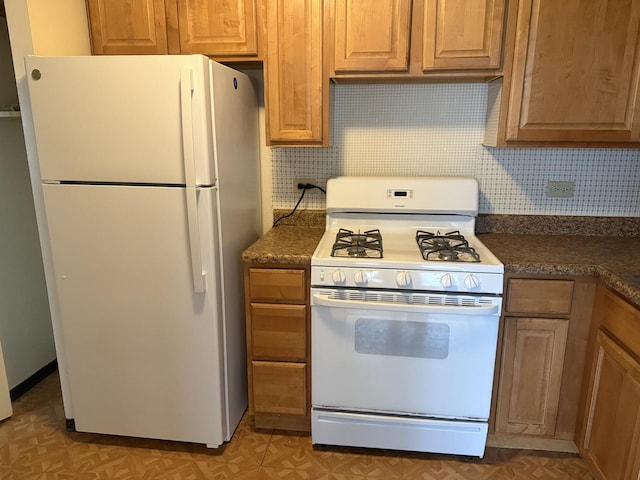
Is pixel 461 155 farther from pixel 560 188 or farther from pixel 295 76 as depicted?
pixel 295 76

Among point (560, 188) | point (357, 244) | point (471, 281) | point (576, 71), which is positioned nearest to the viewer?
point (471, 281)

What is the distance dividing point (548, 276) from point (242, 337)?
1.38 metres

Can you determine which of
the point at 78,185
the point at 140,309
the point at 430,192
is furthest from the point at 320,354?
the point at 78,185

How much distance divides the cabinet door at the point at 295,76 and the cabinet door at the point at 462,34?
0.46 meters

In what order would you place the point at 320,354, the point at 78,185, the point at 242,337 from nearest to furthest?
the point at 78,185
the point at 320,354
the point at 242,337

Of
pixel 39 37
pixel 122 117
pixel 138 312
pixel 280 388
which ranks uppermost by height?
pixel 39 37

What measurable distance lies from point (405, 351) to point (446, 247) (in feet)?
1.54

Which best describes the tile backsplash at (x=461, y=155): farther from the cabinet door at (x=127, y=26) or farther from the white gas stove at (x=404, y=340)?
the cabinet door at (x=127, y=26)

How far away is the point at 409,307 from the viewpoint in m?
1.77

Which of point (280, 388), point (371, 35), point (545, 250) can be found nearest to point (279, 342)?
point (280, 388)

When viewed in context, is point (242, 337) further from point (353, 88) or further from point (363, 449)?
point (353, 88)

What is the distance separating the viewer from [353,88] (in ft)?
7.45

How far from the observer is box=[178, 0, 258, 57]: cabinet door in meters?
1.96

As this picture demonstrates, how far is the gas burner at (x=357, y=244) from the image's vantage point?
1858 mm
